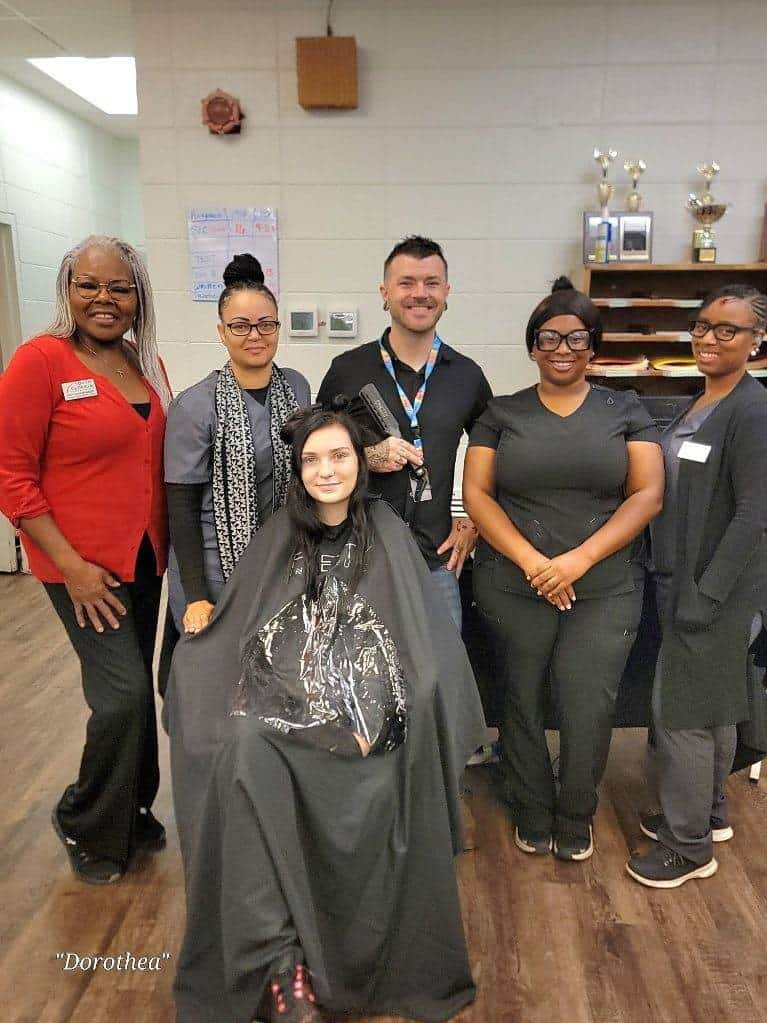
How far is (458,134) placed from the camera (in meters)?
→ 3.69

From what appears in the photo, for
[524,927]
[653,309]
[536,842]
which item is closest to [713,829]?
[536,842]

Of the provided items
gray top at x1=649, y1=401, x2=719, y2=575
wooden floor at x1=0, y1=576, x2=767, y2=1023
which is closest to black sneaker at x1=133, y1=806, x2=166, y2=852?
wooden floor at x1=0, y1=576, x2=767, y2=1023

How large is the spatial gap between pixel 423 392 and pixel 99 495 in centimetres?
86

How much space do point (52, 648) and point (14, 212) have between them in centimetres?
288

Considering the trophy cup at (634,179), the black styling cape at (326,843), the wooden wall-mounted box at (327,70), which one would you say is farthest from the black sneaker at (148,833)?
the trophy cup at (634,179)

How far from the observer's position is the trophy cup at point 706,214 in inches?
141

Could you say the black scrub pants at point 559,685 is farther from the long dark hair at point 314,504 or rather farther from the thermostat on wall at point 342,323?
the thermostat on wall at point 342,323

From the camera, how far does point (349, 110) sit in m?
3.67

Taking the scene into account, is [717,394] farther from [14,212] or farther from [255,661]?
[14,212]

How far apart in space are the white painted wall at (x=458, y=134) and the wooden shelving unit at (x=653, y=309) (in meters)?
0.15

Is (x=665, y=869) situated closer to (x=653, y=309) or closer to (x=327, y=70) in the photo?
(x=653, y=309)

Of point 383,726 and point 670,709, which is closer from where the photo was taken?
point 383,726

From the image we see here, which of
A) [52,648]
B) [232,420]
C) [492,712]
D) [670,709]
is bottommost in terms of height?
[52,648]

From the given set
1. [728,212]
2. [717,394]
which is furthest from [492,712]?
[728,212]
